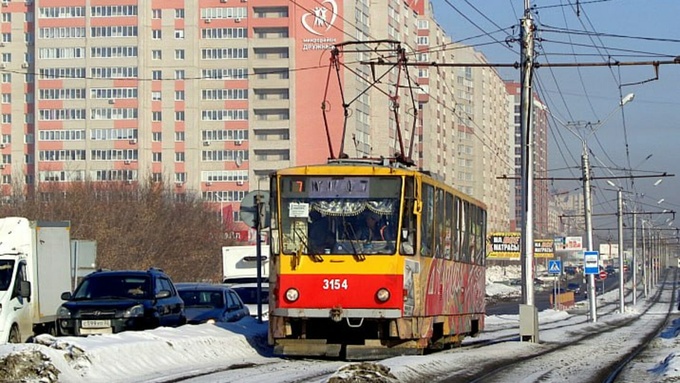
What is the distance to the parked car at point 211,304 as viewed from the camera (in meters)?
27.8

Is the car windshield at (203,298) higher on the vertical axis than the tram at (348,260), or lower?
lower

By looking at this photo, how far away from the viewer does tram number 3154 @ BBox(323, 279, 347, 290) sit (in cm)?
1891

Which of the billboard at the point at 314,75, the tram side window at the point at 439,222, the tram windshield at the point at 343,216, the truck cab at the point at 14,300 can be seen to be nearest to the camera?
the tram windshield at the point at 343,216

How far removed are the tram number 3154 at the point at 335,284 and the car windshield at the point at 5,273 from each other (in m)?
6.00

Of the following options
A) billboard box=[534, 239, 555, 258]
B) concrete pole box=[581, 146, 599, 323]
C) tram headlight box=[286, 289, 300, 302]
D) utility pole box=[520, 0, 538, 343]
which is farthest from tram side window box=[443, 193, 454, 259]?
billboard box=[534, 239, 555, 258]

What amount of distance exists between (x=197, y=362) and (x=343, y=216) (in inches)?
125

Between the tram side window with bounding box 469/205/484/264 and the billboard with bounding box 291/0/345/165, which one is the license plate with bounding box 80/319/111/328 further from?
the billboard with bounding box 291/0/345/165

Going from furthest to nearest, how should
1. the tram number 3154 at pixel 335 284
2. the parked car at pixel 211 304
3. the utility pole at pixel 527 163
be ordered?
the parked car at pixel 211 304
the utility pole at pixel 527 163
the tram number 3154 at pixel 335 284

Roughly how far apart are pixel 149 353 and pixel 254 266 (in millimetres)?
23157

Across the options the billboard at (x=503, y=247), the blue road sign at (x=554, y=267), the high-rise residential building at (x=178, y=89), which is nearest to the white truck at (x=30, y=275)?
the blue road sign at (x=554, y=267)

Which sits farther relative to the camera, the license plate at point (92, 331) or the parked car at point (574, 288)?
the parked car at point (574, 288)

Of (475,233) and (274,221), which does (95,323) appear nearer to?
(274,221)

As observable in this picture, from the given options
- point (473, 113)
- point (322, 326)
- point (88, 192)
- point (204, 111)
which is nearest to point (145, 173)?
point (204, 111)

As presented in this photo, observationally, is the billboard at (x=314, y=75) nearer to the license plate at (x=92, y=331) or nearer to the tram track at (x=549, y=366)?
the tram track at (x=549, y=366)
